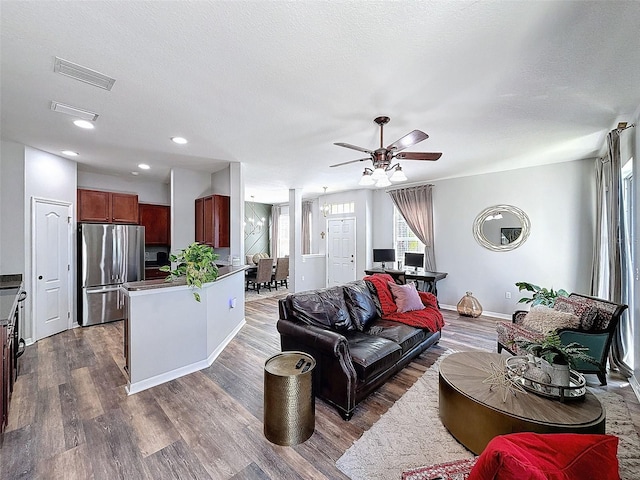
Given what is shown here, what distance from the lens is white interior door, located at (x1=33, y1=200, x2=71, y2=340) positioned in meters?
3.85

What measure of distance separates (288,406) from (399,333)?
4.87 feet

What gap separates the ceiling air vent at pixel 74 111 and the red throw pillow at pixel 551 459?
3826mm

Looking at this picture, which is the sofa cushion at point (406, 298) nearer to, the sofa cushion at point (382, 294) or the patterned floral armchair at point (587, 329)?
the sofa cushion at point (382, 294)

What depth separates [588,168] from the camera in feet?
13.9

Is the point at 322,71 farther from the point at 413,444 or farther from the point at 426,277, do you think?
the point at 426,277

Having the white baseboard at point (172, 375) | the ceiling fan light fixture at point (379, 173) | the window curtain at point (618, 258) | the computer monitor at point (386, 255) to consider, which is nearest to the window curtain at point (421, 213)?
the computer monitor at point (386, 255)

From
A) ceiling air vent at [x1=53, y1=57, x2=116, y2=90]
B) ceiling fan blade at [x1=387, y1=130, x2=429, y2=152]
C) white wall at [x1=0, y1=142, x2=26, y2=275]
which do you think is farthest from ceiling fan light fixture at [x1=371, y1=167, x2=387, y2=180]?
white wall at [x1=0, y1=142, x2=26, y2=275]

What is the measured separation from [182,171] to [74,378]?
3.40 m

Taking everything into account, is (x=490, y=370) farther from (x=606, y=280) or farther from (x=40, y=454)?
(x=40, y=454)

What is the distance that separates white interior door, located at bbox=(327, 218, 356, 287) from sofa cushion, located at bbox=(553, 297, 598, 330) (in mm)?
4373

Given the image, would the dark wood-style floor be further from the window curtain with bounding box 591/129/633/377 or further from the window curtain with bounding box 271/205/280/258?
the window curtain with bounding box 271/205/280/258

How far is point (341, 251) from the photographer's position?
737 centimetres

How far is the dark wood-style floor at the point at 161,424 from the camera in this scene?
174 cm

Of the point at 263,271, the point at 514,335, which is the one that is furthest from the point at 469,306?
the point at 263,271
